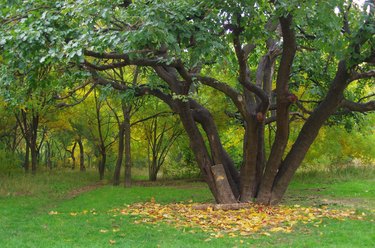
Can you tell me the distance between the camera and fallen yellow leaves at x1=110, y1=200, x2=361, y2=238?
800cm

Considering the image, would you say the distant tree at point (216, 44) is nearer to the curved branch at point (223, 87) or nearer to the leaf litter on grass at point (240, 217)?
the curved branch at point (223, 87)

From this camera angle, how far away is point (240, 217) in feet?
30.1

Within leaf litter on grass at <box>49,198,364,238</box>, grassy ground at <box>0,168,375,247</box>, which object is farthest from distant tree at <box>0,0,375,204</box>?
grassy ground at <box>0,168,375,247</box>

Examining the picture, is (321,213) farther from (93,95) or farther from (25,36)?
(93,95)

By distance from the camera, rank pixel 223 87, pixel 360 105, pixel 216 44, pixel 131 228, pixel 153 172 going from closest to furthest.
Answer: pixel 216 44, pixel 131 228, pixel 223 87, pixel 360 105, pixel 153 172

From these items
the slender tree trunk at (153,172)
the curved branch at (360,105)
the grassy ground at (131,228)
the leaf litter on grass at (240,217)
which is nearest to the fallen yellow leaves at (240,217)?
the leaf litter on grass at (240,217)

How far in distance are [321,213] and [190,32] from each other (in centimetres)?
531

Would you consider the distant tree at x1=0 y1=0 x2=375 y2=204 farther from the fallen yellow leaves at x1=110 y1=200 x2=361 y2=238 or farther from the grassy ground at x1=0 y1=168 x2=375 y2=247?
the grassy ground at x1=0 y1=168 x2=375 y2=247

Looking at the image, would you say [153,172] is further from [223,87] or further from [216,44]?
[216,44]

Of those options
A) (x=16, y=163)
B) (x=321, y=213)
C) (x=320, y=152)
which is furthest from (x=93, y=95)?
(x=321, y=213)

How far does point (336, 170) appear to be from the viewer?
886 inches

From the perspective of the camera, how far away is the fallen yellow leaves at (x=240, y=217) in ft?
26.2

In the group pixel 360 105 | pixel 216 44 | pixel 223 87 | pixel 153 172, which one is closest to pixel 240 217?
pixel 223 87

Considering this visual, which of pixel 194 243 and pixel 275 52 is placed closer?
pixel 194 243
